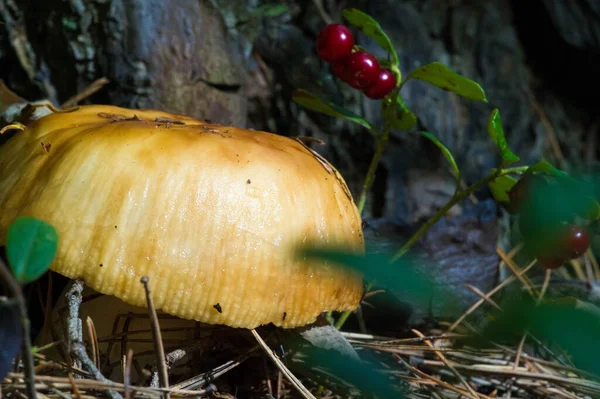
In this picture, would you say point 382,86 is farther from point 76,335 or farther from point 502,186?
point 76,335

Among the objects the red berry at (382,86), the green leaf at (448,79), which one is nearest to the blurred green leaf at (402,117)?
the red berry at (382,86)

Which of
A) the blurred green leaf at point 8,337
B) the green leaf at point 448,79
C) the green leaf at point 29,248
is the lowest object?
the blurred green leaf at point 8,337

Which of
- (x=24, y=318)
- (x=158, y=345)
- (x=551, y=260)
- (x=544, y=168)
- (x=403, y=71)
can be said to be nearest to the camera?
(x=24, y=318)

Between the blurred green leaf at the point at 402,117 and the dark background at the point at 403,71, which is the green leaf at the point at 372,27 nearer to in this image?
the blurred green leaf at the point at 402,117

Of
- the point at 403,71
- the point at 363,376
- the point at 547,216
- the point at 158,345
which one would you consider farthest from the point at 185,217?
the point at 403,71

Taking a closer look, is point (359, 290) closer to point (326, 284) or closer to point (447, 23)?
point (326, 284)

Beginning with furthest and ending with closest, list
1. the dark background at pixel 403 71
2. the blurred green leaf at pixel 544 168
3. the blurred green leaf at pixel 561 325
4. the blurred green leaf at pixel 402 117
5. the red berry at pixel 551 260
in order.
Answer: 1. the dark background at pixel 403 71
2. the blurred green leaf at pixel 402 117
3. the red berry at pixel 551 260
4. the blurred green leaf at pixel 544 168
5. the blurred green leaf at pixel 561 325

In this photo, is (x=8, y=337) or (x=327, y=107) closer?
(x=8, y=337)

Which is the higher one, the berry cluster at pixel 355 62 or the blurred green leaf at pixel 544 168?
the berry cluster at pixel 355 62
